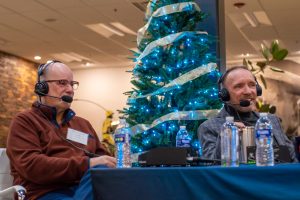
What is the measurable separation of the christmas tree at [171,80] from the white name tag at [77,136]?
592mm

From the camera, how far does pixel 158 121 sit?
3004 millimetres

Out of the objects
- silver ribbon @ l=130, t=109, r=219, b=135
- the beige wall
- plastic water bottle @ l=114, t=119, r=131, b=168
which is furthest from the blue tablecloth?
the beige wall

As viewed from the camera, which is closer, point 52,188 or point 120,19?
point 52,188

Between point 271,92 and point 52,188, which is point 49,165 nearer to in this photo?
point 52,188

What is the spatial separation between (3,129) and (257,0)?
6594mm

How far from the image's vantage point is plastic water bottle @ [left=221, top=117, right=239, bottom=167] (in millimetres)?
1594

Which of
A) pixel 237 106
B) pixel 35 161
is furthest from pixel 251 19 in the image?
pixel 35 161

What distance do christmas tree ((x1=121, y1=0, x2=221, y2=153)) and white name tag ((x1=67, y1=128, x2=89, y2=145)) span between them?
0.59 m

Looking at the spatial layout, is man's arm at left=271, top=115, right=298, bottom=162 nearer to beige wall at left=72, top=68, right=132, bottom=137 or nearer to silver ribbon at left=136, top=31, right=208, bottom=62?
silver ribbon at left=136, top=31, right=208, bottom=62

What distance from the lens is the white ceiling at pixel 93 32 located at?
7.39 m

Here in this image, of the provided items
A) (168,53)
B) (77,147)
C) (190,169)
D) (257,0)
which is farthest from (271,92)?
(190,169)

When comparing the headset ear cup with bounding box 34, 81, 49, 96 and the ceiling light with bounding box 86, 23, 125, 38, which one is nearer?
the headset ear cup with bounding box 34, 81, 49, 96

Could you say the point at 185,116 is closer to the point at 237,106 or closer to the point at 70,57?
the point at 237,106

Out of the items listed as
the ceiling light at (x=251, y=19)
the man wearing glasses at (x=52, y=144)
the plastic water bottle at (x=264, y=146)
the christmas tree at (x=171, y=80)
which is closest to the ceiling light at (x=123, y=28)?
the ceiling light at (x=251, y=19)
